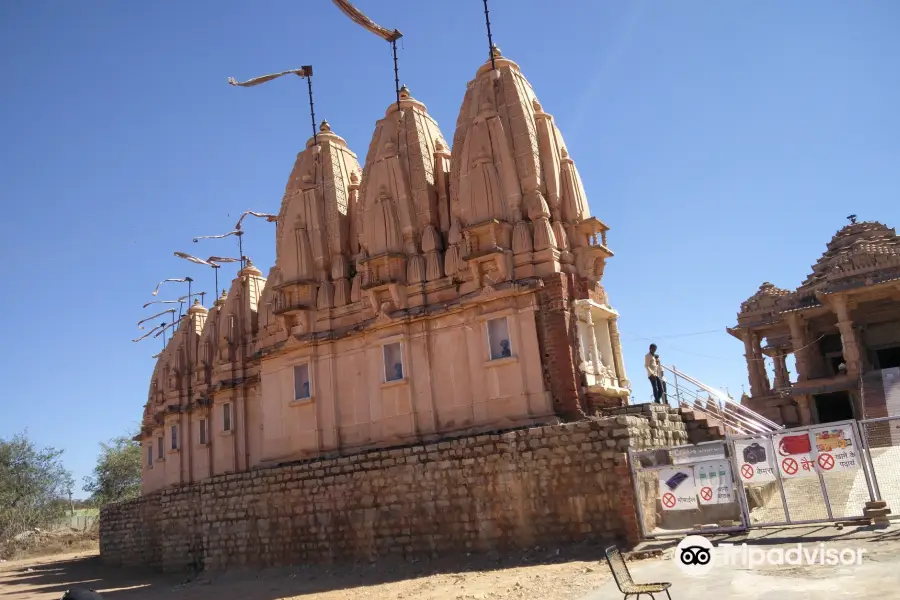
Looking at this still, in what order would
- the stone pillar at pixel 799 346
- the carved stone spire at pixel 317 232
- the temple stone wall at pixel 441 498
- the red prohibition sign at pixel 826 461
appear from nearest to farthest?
1. the red prohibition sign at pixel 826 461
2. the temple stone wall at pixel 441 498
3. the carved stone spire at pixel 317 232
4. the stone pillar at pixel 799 346

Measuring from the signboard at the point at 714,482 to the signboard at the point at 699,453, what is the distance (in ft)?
0.37

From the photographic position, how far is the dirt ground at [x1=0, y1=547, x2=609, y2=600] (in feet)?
42.5

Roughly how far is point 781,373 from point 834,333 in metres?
2.98

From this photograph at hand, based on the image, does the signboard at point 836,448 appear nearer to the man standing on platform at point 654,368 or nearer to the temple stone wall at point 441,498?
the temple stone wall at point 441,498

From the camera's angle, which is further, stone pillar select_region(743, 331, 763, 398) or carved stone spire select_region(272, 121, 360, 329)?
stone pillar select_region(743, 331, 763, 398)

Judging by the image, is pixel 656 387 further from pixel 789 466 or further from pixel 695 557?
pixel 695 557

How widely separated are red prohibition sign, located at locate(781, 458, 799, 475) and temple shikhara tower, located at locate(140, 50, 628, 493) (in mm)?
5081

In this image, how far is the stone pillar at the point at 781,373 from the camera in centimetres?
3547

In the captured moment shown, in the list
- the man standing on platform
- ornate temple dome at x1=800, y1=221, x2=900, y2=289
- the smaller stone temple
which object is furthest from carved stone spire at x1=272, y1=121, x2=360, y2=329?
ornate temple dome at x1=800, y1=221, x2=900, y2=289

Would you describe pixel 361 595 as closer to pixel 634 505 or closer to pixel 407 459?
pixel 407 459

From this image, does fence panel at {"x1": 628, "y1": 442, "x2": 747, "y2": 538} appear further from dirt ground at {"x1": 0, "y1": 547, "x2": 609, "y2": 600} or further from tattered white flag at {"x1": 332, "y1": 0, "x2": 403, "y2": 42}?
tattered white flag at {"x1": 332, "y1": 0, "x2": 403, "y2": 42}

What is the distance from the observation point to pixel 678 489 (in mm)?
14078

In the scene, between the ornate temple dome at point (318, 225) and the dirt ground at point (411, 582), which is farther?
the ornate temple dome at point (318, 225)

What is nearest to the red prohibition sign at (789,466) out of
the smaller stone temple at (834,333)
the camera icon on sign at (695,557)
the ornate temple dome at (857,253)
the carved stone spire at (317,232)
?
the camera icon on sign at (695,557)
